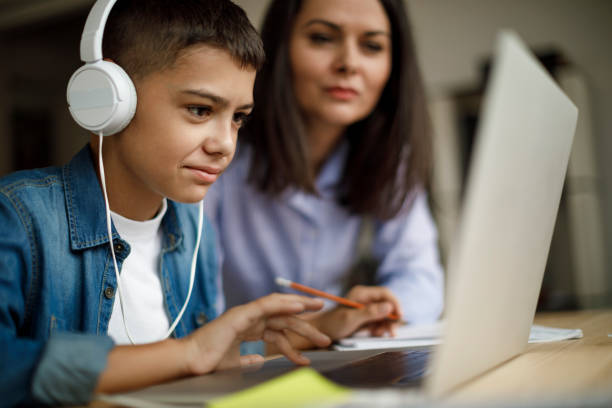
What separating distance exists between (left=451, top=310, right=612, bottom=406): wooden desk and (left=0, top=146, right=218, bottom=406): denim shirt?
1.13 ft

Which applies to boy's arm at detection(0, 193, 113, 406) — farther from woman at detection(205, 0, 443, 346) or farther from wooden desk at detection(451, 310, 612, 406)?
woman at detection(205, 0, 443, 346)

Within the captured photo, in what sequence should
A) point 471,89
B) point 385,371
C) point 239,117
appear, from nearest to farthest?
point 385,371 → point 239,117 → point 471,89

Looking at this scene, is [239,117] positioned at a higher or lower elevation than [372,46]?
lower

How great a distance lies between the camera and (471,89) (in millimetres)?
3488

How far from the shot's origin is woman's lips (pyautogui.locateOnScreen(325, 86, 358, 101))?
4.02 ft

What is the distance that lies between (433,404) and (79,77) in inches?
22.8

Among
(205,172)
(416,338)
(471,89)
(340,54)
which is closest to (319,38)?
(340,54)

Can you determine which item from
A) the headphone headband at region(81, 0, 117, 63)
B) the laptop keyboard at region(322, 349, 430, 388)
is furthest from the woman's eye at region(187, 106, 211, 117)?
the laptop keyboard at region(322, 349, 430, 388)

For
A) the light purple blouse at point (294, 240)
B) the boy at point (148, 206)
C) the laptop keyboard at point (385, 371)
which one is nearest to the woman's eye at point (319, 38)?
the light purple blouse at point (294, 240)

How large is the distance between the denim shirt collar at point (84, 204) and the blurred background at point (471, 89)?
6.13 feet

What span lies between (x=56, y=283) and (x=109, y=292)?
0.25ft

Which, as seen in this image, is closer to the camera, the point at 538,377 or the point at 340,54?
the point at 538,377

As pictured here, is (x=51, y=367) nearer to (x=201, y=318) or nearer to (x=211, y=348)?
(x=211, y=348)

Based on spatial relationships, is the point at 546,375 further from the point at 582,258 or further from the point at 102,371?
the point at 582,258
